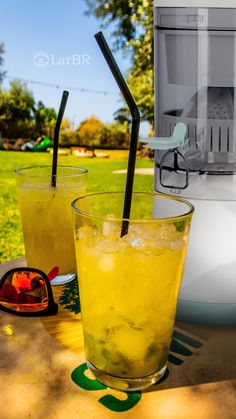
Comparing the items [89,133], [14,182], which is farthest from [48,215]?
[89,133]

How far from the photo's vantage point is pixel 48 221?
133 centimetres

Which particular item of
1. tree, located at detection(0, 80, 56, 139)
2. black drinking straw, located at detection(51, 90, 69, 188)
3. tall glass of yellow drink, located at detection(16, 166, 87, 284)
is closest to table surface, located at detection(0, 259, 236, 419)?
tall glass of yellow drink, located at detection(16, 166, 87, 284)

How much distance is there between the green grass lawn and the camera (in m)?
5.25

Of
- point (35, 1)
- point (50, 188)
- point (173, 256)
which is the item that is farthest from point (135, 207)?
point (35, 1)

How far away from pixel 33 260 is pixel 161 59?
0.54 meters

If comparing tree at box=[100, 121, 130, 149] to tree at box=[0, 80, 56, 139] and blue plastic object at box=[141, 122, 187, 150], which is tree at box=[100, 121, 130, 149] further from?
blue plastic object at box=[141, 122, 187, 150]

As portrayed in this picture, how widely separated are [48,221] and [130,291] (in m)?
0.47

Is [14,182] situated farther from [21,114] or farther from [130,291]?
[130,291]

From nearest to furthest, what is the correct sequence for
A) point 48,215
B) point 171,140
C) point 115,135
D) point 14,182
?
point 171,140 → point 48,215 → point 14,182 → point 115,135

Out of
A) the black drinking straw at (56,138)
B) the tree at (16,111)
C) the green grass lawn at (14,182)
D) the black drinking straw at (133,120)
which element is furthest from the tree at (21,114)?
the black drinking straw at (133,120)

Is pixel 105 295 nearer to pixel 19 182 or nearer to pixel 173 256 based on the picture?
pixel 173 256

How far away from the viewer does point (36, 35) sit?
25.8 feet

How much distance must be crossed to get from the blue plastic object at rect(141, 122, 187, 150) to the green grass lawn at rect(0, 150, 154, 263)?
363 cm

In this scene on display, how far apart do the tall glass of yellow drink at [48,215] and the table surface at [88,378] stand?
0.19 metres
